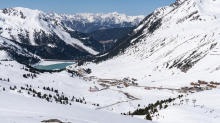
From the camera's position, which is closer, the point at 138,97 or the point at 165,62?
the point at 138,97

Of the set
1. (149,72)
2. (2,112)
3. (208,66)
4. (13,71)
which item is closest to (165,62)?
(149,72)

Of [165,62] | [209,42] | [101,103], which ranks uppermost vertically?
[209,42]

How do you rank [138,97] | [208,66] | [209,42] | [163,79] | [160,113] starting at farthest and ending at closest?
[209,42]
[163,79]
[208,66]
[138,97]
[160,113]

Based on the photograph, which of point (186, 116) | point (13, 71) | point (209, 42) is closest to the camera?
point (186, 116)

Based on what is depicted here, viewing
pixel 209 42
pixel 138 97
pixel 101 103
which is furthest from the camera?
pixel 209 42

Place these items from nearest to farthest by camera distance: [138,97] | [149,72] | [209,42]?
[138,97] → [209,42] → [149,72]

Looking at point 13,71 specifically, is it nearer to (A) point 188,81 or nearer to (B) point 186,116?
(B) point 186,116

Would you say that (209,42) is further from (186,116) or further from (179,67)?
(186,116)

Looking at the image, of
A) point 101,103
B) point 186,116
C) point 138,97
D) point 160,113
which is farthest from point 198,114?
point 138,97

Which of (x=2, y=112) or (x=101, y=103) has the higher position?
(x=2, y=112)
